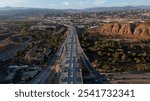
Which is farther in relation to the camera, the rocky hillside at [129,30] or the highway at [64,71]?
the rocky hillside at [129,30]

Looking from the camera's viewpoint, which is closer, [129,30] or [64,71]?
[64,71]

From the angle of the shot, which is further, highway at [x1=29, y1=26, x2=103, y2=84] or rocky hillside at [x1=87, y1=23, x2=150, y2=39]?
rocky hillside at [x1=87, y1=23, x2=150, y2=39]

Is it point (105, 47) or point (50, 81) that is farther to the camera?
point (105, 47)

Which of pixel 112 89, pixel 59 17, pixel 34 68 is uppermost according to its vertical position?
pixel 112 89

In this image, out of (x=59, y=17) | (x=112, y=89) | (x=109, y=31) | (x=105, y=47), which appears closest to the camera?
(x=112, y=89)

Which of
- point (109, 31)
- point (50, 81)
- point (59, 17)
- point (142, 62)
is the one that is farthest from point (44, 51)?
point (59, 17)

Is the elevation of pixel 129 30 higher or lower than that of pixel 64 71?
lower

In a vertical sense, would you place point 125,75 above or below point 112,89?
below

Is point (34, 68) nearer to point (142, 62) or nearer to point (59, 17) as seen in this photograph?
point (142, 62)

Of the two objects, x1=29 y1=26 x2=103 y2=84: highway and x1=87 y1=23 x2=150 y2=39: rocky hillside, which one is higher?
x1=29 y1=26 x2=103 y2=84: highway

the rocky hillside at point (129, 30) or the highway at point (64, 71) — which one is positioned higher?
the highway at point (64, 71)

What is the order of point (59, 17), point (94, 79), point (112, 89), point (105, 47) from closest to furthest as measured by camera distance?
point (112, 89)
point (94, 79)
point (105, 47)
point (59, 17)
